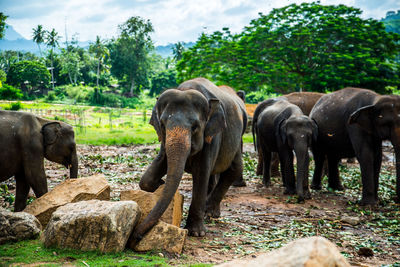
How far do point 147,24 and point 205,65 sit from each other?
43.3m

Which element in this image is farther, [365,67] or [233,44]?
[233,44]

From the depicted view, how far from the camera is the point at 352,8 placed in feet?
80.0

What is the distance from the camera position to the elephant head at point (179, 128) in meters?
4.70

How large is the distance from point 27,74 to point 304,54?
92.0ft

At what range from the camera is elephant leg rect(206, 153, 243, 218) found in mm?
7016

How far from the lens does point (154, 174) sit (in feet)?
19.1

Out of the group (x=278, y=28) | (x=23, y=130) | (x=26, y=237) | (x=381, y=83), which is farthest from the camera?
(x=278, y=28)

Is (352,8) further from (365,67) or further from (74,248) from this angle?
(74,248)

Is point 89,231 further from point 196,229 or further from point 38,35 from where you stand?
point 38,35

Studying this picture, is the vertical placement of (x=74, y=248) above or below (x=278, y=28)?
below

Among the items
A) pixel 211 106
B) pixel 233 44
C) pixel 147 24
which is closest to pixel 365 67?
pixel 233 44

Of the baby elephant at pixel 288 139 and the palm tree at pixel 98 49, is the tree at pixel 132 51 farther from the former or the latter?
the baby elephant at pixel 288 139

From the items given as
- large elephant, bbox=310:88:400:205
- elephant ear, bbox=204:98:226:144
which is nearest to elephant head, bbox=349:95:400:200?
large elephant, bbox=310:88:400:205

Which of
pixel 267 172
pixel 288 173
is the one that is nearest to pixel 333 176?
pixel 267 172
